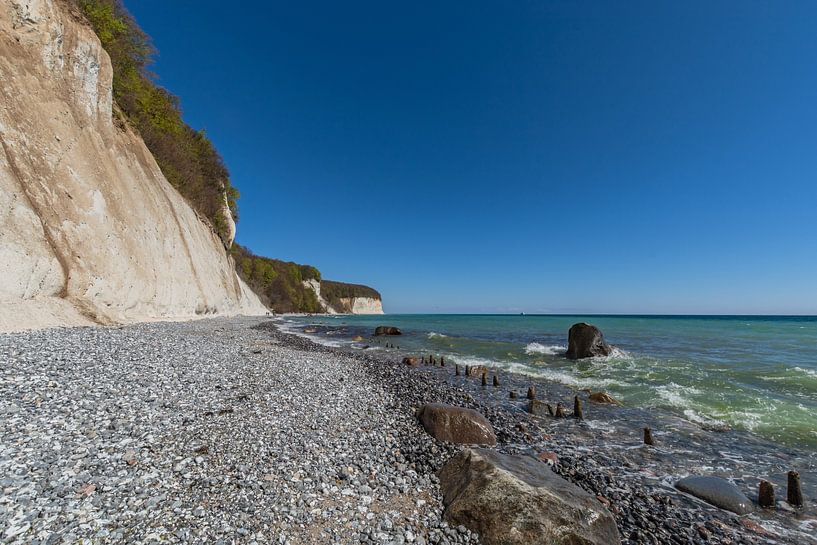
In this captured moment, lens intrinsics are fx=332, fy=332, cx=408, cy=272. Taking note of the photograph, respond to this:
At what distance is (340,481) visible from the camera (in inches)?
239

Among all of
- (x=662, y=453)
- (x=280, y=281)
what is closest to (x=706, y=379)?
(x=662, y=453)

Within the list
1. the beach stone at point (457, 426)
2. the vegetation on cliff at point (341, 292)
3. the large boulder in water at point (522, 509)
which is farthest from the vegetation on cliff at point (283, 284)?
the large boulder in water at point (522, 509)

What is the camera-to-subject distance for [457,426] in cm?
894

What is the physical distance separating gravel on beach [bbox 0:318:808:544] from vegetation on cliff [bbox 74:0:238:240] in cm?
2768

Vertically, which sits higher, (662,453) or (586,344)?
(586,344)

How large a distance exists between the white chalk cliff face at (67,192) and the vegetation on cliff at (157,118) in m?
4.89

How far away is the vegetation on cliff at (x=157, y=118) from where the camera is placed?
86.6 ft

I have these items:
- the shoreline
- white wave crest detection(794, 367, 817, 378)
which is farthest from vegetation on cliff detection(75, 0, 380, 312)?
white wave crest detection(794, 367, 817, 378)

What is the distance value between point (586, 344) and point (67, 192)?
35.4 meters

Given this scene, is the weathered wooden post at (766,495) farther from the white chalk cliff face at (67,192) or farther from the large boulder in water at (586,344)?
the white chalk cliff face at (67,192)

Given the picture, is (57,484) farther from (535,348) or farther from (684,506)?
(535,348)

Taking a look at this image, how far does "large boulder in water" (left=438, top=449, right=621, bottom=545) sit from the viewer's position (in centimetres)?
490

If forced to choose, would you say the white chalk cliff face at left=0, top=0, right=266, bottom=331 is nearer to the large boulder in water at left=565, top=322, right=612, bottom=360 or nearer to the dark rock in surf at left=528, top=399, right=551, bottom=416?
the dark rock in surf at left=528, top=399, right=551, bottom=416

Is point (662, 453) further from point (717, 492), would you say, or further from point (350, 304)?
point (350, 304)
